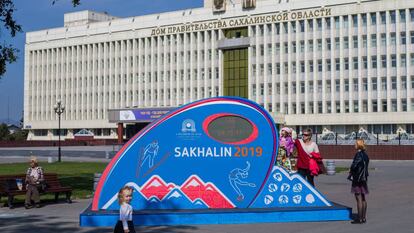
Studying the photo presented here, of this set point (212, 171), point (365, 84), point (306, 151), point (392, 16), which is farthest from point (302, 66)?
point (212, 171)

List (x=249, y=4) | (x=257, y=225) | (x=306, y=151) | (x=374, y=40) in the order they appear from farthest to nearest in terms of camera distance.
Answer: (x=249, y=4) < (x=374, y=40) < (x=306, y=151) < (x=257, y=225)

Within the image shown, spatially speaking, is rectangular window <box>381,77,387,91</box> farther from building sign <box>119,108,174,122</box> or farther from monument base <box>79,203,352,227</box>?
monument base <box>79,203,352,227</box>

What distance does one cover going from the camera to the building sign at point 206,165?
44.6ft

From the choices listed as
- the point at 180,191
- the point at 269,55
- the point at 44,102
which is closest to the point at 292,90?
the point at 269,55

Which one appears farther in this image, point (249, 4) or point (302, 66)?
point (249, 4)

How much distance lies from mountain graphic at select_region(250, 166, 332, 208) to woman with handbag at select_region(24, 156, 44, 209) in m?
6.32

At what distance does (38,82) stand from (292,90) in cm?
5012

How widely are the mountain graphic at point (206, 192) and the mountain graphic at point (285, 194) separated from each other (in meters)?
0.67

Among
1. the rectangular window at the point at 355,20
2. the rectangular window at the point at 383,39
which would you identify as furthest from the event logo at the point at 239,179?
the rectangular window at the point at 355,20

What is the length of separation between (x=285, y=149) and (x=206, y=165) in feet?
20.0

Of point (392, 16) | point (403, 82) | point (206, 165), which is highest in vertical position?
point (392, 16)

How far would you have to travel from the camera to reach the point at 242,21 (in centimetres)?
8275

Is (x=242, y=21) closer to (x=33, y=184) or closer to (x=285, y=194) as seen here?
(x=33, y=184)

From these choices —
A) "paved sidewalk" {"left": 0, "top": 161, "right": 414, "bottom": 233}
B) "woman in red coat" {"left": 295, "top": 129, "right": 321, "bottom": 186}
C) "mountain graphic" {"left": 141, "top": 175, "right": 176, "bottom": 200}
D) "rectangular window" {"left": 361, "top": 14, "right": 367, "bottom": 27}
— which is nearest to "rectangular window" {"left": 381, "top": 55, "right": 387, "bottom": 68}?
"rectangular window" {"left": 361, "top": 14, "right": 367, "bottom": 27}
